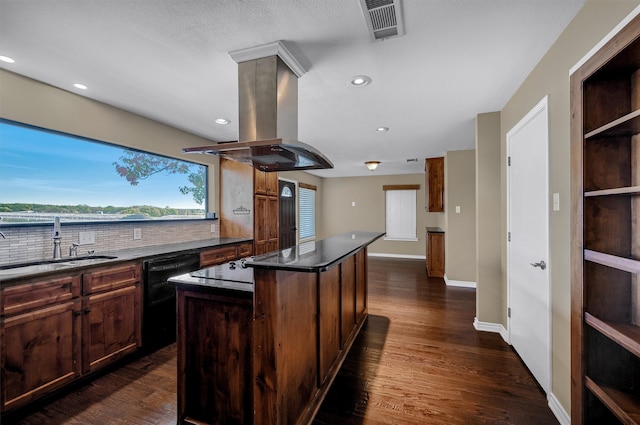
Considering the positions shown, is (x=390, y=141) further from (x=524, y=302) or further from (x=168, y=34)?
(x=168, y=34)

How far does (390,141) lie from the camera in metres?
4.21

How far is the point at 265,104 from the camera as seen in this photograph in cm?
190

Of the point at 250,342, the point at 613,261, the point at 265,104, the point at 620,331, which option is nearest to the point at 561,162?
the point at 613,261

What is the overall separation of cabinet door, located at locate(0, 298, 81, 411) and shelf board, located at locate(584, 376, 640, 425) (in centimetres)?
319

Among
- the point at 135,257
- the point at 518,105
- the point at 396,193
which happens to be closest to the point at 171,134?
the point at 135,257

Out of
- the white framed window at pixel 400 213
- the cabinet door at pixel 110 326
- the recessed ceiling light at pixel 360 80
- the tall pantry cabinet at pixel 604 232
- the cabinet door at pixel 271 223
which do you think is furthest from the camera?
the white framed window at pixel 400 213

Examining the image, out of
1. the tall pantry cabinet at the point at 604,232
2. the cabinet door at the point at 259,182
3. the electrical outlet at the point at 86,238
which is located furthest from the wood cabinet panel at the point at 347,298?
the electrical outlet at the point at 86,238

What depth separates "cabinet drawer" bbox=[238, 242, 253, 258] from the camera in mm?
3713

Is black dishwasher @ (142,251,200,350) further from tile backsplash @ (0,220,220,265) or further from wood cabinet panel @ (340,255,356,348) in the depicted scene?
wood cabinet panel @ (340,255,356,348)

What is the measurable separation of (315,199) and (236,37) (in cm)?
644

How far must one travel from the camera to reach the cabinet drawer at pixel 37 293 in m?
1.67

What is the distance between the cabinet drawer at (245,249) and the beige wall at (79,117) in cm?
142

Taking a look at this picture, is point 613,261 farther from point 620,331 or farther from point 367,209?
point 367,209

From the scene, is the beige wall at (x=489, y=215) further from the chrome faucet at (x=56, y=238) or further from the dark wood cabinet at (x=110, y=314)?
the chrome faucet at (x=56, y=238)
